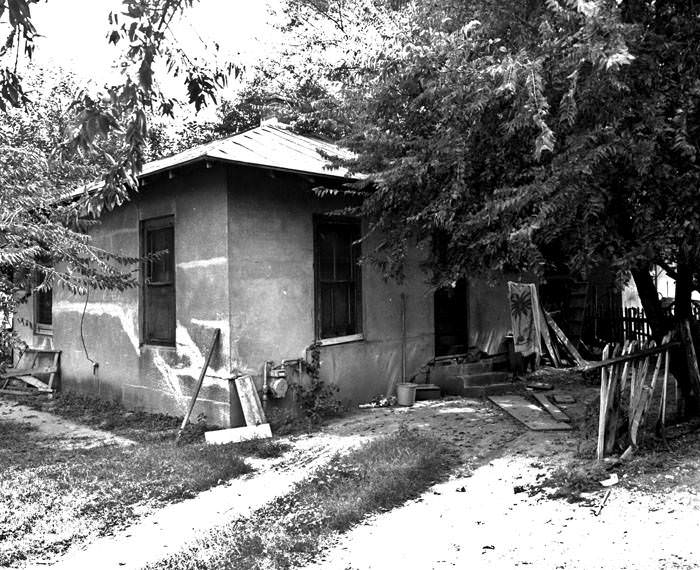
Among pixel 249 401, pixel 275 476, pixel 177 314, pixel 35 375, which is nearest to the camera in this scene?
pixel 275 476

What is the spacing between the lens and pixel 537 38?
5.97 metres

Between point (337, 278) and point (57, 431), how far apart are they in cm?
427

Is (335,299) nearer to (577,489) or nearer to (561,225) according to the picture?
(561,225)

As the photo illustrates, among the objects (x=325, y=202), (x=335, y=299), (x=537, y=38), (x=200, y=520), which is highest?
(x=537, y=38)

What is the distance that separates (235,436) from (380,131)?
3882 mm

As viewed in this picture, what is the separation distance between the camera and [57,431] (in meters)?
8.16

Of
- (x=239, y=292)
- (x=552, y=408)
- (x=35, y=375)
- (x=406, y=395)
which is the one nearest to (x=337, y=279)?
(x=239, y=292)

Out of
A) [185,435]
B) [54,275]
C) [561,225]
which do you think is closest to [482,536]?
[561,225]

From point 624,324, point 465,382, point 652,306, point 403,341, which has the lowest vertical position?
point 465,382

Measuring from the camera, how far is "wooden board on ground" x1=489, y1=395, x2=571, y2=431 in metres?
7.25

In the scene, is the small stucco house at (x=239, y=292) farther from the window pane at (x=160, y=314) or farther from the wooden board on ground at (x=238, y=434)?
the wooden board on ground at (x=238, y=434)

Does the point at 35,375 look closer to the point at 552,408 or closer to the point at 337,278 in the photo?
the point at 337,278

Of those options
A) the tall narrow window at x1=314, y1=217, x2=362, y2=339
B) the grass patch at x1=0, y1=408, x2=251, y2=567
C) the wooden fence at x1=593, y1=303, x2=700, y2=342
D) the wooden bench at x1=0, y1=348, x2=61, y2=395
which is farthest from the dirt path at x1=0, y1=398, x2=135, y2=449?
the wooden fence at x1=593, y1=303, x2=700, y2=342

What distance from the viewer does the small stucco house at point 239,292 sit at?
7.80 metres
